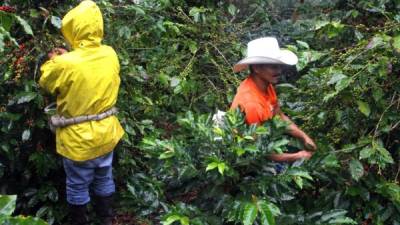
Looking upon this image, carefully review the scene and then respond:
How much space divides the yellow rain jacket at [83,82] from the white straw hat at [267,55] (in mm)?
892

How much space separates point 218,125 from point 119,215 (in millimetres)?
1706

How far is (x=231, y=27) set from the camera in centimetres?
548

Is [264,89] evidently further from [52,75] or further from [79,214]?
[79,214]

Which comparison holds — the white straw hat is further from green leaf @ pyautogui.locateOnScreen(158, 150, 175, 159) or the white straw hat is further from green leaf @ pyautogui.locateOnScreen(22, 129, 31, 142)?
green leaf @ pyautogui.locateOnScreen(22, 129, 31, 142)

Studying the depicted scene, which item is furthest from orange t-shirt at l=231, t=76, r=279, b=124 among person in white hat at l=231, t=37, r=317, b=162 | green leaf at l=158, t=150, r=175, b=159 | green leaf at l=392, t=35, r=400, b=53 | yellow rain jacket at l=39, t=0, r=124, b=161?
yellow rain jacket at l=39, t=0, r=124, b=161

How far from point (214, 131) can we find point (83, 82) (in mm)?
972

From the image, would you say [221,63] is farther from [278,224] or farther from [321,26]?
[278,224]

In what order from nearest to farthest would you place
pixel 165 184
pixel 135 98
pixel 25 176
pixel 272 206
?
1. pixel 272 206
2. pixel 165 184
3. pixel 25 176
4. pixel 135 98

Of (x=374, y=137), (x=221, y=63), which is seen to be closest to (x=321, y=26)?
(x=374, y=137)

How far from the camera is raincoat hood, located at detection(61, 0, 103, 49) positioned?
320 centimetres

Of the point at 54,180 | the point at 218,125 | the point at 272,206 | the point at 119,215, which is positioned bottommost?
the point at 119,215

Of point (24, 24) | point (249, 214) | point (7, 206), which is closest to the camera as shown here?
point (7, 206)

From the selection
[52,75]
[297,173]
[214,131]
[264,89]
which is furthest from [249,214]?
[52,75]

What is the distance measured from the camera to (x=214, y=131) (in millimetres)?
2773
